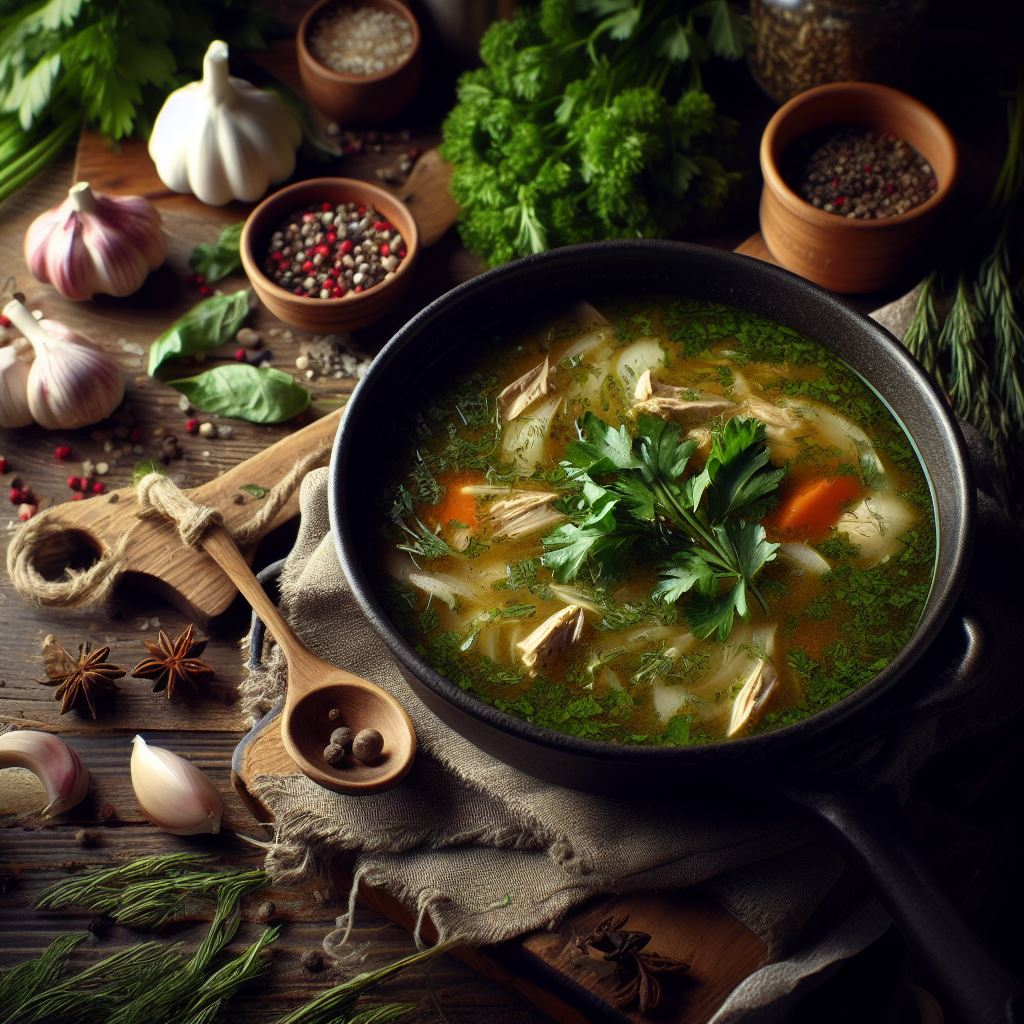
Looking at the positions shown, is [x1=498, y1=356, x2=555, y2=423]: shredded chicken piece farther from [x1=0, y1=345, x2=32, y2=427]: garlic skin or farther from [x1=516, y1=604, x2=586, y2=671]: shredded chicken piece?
[x1=0, y1=345, x2=32, y2=427]: garlic skin

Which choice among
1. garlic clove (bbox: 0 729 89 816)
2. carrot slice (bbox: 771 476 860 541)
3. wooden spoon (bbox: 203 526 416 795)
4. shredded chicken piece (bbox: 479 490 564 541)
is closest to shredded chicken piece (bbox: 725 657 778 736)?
carrot slice (bbox: 771 476 860 541)

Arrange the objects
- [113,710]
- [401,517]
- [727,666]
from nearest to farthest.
Result: [727,666], [401,517], [113,710]

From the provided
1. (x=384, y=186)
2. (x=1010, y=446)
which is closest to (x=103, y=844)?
(x=384, y=186)

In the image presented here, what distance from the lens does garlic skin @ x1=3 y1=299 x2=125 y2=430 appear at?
3.23 m

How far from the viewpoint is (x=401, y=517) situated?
273 cm

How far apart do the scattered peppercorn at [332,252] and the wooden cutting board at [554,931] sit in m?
0.47

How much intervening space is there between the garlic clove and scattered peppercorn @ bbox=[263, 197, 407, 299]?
4.55 ft

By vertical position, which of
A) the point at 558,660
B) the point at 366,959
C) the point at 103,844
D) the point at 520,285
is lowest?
the point at 366,959

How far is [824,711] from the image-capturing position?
218cm

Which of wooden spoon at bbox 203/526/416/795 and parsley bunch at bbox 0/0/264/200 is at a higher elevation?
parsley bunch at bbox 0/0/264/200

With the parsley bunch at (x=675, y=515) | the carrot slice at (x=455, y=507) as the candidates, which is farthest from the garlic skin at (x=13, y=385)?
the parsley bunch at (x=675, y=515)

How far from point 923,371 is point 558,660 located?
999 millimetres

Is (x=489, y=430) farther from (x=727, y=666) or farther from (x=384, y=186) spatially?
(x=384, y=186)

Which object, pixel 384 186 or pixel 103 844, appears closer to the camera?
pixel 103 844
